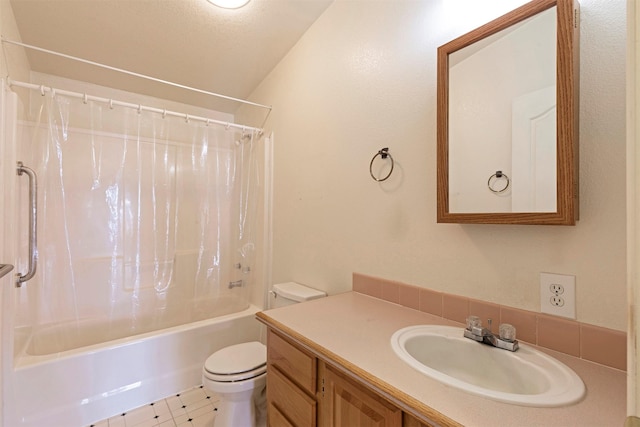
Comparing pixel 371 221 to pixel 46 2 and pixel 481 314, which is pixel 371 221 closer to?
pixel 481 314

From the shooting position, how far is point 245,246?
2.45m

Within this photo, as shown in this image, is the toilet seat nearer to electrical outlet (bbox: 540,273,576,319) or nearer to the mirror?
the mirror

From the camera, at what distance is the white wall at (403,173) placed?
82 centimetres

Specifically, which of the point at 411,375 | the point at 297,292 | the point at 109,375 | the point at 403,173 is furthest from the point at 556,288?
the point at 109,375

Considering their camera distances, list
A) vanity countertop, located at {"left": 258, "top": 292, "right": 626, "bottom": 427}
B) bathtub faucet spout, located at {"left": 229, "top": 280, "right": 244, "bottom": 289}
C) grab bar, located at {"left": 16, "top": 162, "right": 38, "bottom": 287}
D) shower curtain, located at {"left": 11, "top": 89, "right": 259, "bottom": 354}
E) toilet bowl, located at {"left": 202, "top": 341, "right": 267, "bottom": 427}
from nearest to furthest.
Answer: vanity countertop, located at {"left": 258, "top": 292, "right": 626, "bottom": 427} < toilet bowl, located at {"left": 202, "top": 341, "right": 267, "bottom": 427} < grab bar, located at {"left": 16, "top": 162, "right": 38, "bottom": 287} < shower curtain, located at {"left": 11, "top": 89, "right": 259, "bottom": 354} < bathtub faucet spout, located at {"left": 229, "top": 280, "right": 244, "bottom": 289}

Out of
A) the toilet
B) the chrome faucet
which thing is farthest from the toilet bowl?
the chrome faucet

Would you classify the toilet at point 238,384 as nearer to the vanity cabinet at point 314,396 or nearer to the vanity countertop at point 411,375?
the vanity cabinet at point 314,396

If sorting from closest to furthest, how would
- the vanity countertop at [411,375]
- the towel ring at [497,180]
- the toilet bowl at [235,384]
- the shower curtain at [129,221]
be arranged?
the vanity countertop at [411,375], the towel ring at [497,180], the toilet bowl at [235,384], the shower curtain at [129,221]

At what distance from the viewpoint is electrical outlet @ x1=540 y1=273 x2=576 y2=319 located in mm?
871

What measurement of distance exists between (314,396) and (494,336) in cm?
66

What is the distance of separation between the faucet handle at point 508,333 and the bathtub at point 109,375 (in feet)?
6.31

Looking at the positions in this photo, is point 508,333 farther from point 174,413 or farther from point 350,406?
point 174,413

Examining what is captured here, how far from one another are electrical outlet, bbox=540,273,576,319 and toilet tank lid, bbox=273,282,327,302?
1.14 metres

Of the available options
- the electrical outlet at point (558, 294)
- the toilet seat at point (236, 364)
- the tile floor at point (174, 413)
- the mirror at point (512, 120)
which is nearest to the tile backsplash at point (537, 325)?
the electrical outlet at point (558, 294)
